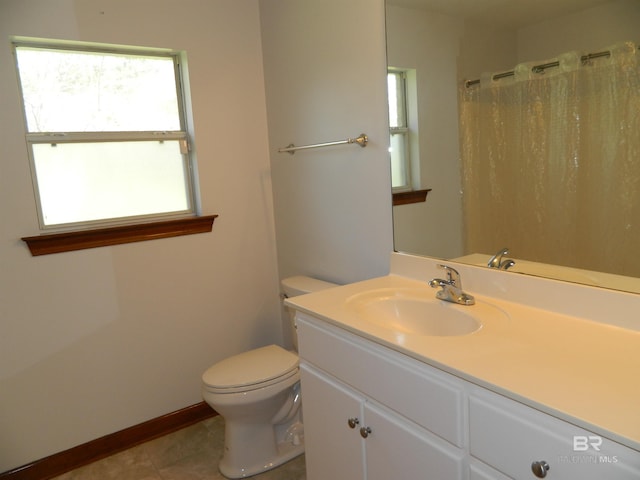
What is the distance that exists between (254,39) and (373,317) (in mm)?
1737

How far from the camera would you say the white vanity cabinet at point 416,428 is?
2.69ft

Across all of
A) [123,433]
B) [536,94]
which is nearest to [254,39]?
[536,94]

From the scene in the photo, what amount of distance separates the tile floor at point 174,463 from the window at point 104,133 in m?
1.14

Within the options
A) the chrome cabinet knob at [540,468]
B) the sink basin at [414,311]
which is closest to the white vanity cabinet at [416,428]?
the chrome cabinet knob at [540,468]

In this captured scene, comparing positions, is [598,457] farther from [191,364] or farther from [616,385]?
[191,364]

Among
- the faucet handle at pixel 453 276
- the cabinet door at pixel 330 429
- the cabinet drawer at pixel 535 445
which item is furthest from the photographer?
the faucet handle at pixel 453 276

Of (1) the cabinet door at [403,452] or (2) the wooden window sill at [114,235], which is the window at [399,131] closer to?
(1) the cabinet door at [403,452]

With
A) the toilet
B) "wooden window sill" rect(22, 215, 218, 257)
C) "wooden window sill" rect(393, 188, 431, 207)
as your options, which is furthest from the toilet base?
"wooden window sill" rect(393, 188, 431, 207)

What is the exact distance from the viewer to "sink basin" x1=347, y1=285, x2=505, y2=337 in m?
1.39

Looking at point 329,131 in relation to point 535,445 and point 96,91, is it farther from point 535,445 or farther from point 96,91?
point 535,445

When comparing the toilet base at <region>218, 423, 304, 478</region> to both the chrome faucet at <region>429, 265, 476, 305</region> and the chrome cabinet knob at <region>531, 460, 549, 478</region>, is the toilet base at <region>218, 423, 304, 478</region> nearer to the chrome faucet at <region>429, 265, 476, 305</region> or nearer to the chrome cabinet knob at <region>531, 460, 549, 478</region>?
the chrome faucet at <region>429, 265, 476, 305</region>

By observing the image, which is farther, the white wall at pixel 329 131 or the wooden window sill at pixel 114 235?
the wooden window sill at pixel 114 235

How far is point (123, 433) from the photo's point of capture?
2.25 metres

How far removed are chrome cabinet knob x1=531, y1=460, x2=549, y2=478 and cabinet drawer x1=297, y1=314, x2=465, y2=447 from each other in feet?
0.59
